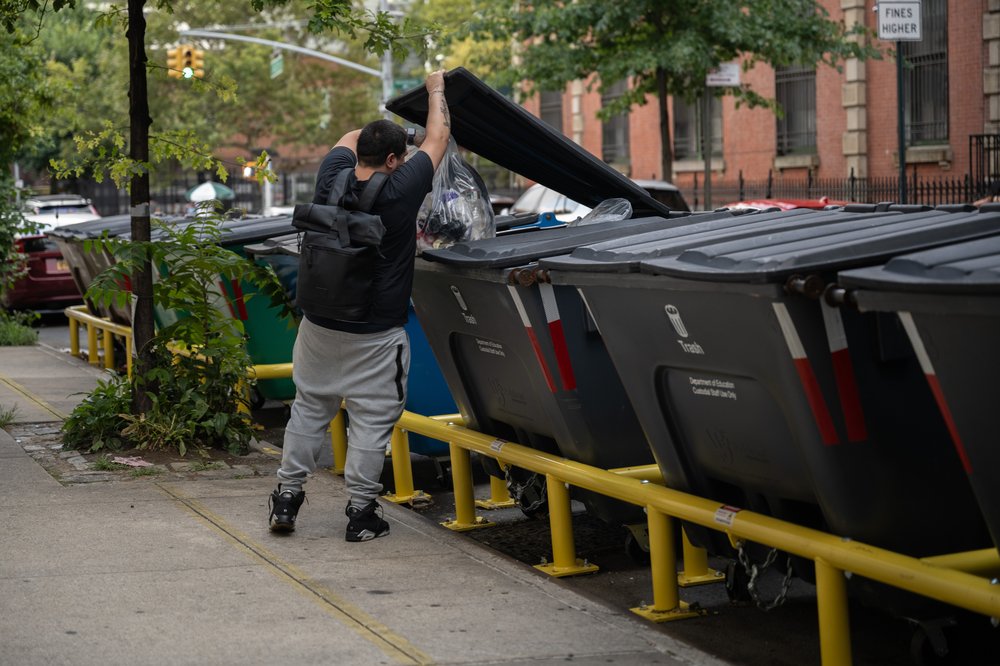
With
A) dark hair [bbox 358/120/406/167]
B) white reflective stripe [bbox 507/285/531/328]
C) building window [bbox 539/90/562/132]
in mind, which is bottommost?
white reflective stripe [bbox 507/285/531/328]

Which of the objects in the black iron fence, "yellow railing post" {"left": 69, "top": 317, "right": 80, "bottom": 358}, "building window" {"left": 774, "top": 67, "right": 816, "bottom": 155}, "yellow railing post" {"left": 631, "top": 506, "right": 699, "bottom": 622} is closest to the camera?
"yellow railing post" {"left": 631, "top": 506, "right": 699, "bottom": 622}

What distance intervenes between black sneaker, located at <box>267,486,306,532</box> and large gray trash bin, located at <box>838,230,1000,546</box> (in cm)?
304

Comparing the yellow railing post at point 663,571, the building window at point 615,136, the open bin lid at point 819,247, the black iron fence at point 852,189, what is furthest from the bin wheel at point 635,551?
the building window at point 615,136

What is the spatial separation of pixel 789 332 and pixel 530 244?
1.91m

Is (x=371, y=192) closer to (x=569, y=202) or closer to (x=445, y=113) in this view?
(x=445, y=113)

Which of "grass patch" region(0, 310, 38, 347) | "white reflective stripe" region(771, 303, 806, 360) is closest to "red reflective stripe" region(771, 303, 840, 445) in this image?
Result: "white reflective stripe" region(771, 303, 806, 360)

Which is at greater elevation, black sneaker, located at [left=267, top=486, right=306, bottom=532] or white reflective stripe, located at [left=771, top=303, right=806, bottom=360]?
white reflective stripe, located at [left=771, top=303, right=806, bottom=360]

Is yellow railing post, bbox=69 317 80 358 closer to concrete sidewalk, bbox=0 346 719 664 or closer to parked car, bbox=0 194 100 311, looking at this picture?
parked car, bbox=0 194 100 311

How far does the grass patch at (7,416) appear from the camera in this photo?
9.00m

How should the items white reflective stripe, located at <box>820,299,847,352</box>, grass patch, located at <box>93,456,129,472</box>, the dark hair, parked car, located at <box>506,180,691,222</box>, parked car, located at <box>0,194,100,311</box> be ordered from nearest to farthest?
white reflective stripe, located at <box>820,299,847,352</box> < the dark hair < grass patch, located at <box>93,456,129,472</box> < parked car, located at <box>0,194,100,311</box> < parked car, located at <box>506,180,691,222</box>

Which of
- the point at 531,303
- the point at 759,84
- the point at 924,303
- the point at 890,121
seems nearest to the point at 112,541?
the point at 531,303

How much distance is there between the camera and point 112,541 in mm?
5930

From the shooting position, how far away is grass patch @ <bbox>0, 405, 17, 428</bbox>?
9.00 metres

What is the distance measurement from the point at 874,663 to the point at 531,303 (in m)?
1.91
